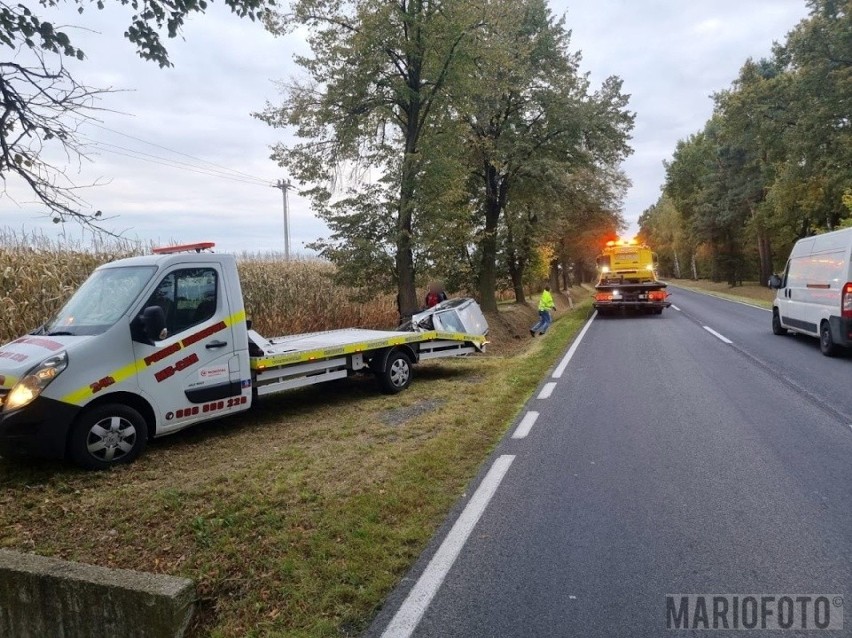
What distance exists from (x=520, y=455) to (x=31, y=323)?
860 centimetres

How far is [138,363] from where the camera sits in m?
5.77

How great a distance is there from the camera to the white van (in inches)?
408

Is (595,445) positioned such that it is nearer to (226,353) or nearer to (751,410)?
(751,410)

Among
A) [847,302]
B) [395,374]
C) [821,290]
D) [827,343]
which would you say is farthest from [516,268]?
Result: [395,374]

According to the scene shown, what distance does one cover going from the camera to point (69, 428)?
5281 mm

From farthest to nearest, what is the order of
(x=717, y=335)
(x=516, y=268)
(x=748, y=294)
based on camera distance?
(x=748, y=294) → (x=516, y=268) → (x=717, y=335)

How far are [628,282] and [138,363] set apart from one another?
67.0ft

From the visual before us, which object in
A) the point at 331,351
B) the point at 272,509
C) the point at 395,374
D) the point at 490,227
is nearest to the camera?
the point at 272,509

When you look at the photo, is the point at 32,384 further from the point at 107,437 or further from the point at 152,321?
the point at 152,321

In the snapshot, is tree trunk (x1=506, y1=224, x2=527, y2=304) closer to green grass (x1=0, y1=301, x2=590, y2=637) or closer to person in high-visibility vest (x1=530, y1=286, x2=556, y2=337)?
person in high-visibility vest (x1=530, y1=286, x2=556, y2=337)

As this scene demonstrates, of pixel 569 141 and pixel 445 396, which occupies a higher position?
pixel 569 141

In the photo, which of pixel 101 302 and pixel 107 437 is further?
pixel 101 302

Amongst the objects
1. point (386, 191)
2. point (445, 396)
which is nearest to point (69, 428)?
point (445, 396)

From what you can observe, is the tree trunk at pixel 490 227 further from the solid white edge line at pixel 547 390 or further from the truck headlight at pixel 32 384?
the truck headlight at pixel 32 384
